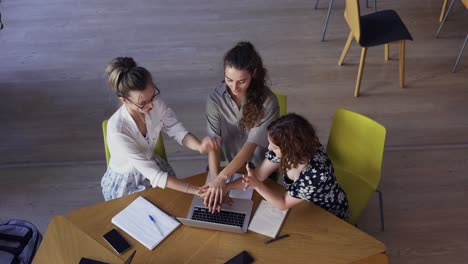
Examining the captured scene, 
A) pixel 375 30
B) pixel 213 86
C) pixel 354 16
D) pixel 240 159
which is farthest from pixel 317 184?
pixel 213 86

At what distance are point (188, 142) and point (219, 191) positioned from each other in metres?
0.51

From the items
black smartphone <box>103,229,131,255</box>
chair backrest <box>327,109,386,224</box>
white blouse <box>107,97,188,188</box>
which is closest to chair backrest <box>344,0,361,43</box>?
chair backrest <box>327,109,386,224</box>

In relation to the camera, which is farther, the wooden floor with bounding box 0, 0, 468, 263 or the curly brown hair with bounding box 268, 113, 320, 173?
the wooden floor with bounding box 0, 0, 468, 263

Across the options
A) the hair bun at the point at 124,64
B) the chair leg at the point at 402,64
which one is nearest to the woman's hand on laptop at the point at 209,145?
the hair bun at the point at 124,64

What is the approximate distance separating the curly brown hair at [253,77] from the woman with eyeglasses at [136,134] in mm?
253

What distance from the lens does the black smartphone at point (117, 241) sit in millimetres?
2041

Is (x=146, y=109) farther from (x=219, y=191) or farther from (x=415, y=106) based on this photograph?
(x=415, y=106)

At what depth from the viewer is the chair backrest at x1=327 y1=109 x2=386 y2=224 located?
2490 mm

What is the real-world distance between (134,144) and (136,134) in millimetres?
64

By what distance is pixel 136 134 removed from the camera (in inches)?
93.2

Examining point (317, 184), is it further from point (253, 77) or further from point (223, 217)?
point (253, 77)

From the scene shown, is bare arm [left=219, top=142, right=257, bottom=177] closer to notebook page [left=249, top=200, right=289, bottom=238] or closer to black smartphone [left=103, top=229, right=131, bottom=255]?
notebook page [left=249, top=200, right=289, bottom=238]

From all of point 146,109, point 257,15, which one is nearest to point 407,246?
→ point 146,109

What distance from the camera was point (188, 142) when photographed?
2604mm
